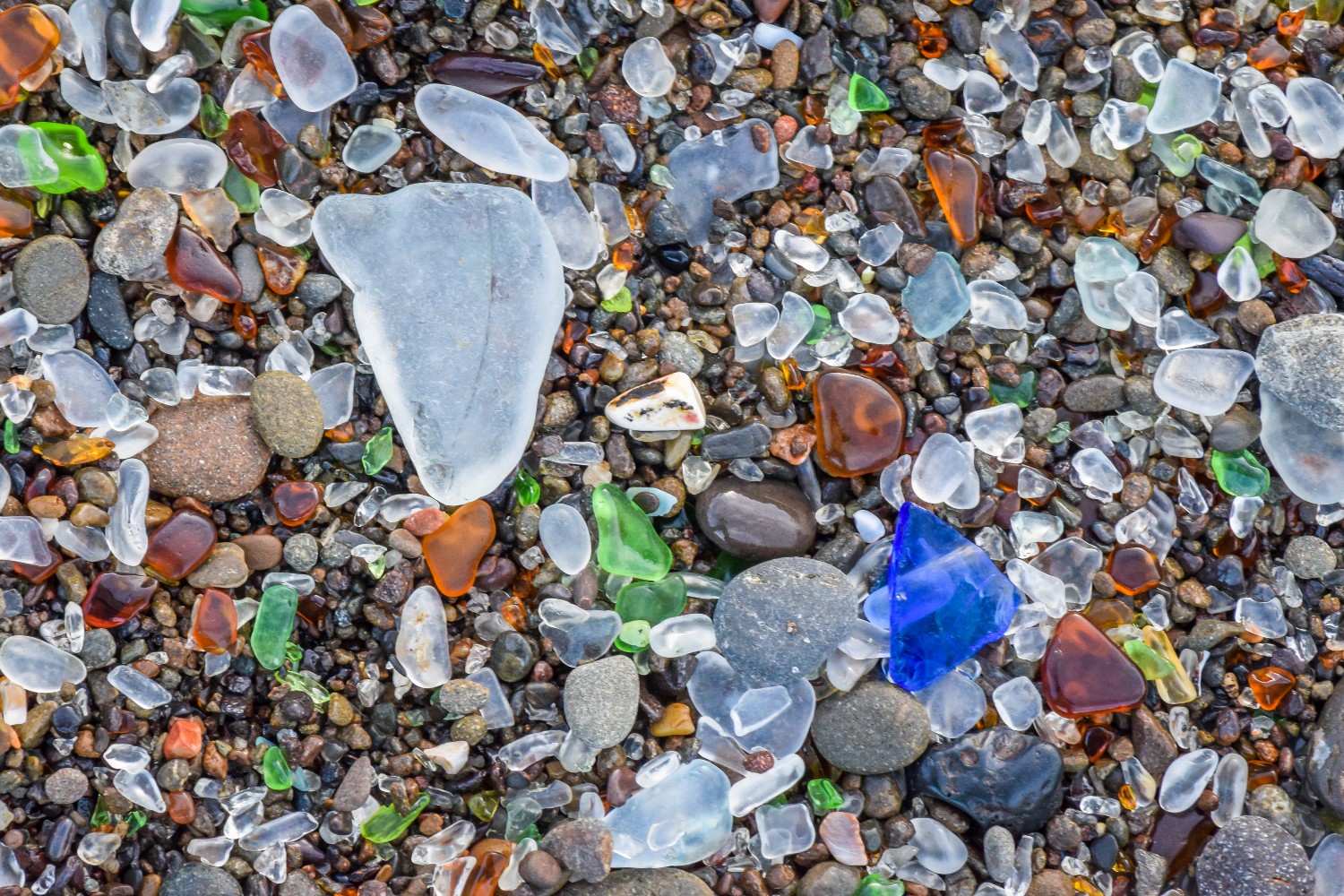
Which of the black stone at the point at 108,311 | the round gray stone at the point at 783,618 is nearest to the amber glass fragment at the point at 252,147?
the black stone at the point at 108,311

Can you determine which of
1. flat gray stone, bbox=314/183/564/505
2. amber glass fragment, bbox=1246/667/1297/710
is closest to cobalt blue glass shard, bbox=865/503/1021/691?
amber glass fragment, bbox=1246/667/1297/710

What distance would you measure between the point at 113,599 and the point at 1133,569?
1.71 meters

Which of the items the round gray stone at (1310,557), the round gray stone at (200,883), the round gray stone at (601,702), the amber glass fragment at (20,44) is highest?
the amber glass fragment at (20,44)

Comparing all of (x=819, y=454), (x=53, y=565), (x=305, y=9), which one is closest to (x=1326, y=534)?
(x=819, y=454)

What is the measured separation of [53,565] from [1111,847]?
71.5 inches

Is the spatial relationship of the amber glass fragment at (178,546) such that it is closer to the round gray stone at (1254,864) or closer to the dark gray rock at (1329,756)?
the round gray stone at (1254,864)

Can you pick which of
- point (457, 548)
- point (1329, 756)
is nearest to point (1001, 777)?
point (1329, 756)

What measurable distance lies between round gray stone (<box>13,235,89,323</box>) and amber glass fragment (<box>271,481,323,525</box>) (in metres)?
0.44

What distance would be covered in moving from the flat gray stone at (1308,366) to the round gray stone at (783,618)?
2.68ft

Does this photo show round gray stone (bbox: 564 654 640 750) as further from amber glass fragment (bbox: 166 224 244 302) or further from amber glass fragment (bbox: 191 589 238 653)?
amber glass fragment (bbox: 166 224 244 302)

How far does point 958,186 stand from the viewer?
5.71 feet

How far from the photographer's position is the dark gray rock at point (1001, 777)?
5.48 feet

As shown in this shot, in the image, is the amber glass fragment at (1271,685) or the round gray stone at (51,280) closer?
the round gray stone at (51,280)

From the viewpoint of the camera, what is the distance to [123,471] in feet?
5.35
